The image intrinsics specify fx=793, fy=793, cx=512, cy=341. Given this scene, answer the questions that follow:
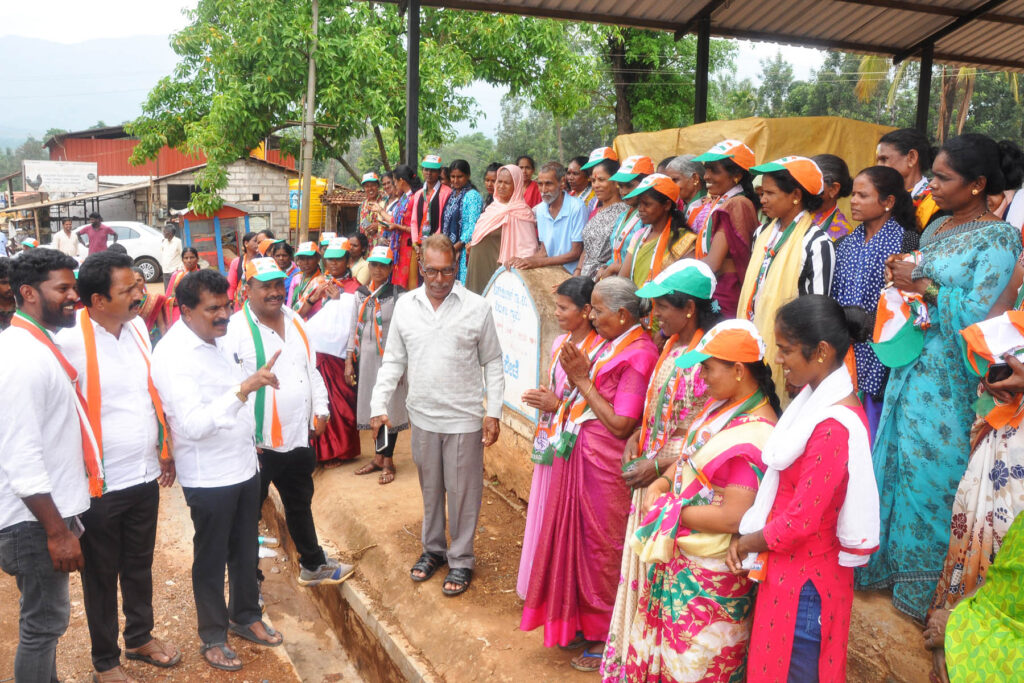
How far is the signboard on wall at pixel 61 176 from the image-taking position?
2898cm

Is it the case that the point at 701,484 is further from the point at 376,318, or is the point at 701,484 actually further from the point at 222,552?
the point at 376,318

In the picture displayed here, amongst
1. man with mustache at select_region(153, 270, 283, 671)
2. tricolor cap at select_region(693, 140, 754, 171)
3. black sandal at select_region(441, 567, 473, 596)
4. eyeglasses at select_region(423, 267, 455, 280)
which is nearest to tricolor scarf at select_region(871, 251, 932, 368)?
tricolor cap at select_region(693, 140, 754, 171)

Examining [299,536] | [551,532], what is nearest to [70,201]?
[299,536]

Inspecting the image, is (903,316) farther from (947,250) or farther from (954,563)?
(954,563)

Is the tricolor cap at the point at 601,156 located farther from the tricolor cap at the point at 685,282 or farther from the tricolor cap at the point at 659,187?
the tricolor cap at the point at 685,282

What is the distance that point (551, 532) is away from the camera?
3.76 metres

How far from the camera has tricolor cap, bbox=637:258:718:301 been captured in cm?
310

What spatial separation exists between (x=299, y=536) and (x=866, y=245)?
375cm

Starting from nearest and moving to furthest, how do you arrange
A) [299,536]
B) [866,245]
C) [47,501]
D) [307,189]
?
[47,501] < [866,245] < [299,536] < [307,189]

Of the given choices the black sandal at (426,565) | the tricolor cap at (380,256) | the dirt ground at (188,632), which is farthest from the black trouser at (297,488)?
the tricolor cap at (380,256)

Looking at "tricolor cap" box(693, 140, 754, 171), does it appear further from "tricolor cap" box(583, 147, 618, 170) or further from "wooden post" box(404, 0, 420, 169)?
"wooden post" box(404, 0, 420, 169)

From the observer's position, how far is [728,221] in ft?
13.5

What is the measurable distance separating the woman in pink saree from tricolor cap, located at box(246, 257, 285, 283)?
1.71 metres

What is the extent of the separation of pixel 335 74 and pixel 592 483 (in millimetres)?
13063
